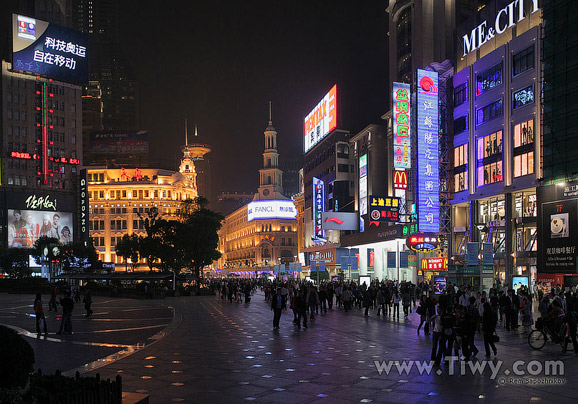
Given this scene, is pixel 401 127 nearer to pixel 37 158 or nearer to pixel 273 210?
pixel 37 158

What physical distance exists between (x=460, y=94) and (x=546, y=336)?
4146cm

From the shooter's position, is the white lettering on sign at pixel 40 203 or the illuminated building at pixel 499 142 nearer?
the illuminated building at pixel 499 142

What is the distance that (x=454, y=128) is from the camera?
5550cm

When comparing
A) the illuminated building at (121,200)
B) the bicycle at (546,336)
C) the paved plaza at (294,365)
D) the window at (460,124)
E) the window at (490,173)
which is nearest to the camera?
the paved plaza at (294,365)

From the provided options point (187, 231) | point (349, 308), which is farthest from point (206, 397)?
point (187, 231)

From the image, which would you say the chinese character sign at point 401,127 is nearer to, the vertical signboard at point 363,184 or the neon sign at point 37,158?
the vertical signboard at point 363,184

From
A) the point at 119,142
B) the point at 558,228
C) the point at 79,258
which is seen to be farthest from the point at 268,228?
the point at 558,228

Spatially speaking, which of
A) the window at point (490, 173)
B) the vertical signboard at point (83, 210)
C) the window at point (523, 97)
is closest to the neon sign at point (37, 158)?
the vertical signboard at point (83, 210)

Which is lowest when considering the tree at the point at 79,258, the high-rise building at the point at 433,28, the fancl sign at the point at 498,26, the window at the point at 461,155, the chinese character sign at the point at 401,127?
the tree at the point at 79,258

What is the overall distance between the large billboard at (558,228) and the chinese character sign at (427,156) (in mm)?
12880

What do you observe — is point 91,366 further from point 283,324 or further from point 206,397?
point 283,324

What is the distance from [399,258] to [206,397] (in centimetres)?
3562
